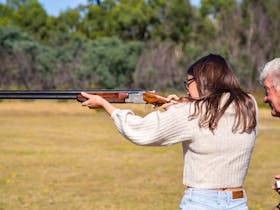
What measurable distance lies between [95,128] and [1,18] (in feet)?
207

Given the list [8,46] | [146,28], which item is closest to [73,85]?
[8,46]

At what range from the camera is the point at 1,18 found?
87062mm

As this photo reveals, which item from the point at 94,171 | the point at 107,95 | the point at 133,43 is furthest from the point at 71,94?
the point at 133,43

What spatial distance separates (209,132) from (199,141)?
79 millimetres

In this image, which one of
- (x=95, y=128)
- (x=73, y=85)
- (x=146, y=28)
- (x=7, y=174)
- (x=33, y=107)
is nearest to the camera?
(x=7, y=174)

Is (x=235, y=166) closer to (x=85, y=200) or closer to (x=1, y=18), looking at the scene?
(x=85, y=200)

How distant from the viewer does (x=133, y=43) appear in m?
54.9

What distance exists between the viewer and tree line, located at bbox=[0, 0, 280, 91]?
52312mm

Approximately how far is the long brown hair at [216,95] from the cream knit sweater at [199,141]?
40 millimetres

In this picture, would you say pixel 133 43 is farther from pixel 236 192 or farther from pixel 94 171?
pixel 236 192

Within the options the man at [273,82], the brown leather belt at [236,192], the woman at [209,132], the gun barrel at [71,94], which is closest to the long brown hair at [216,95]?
the woman at [209,132]

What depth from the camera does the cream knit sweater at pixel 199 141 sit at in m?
3.88

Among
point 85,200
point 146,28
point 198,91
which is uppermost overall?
point 146,28

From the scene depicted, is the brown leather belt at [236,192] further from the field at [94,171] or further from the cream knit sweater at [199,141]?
the field at [94,171]
